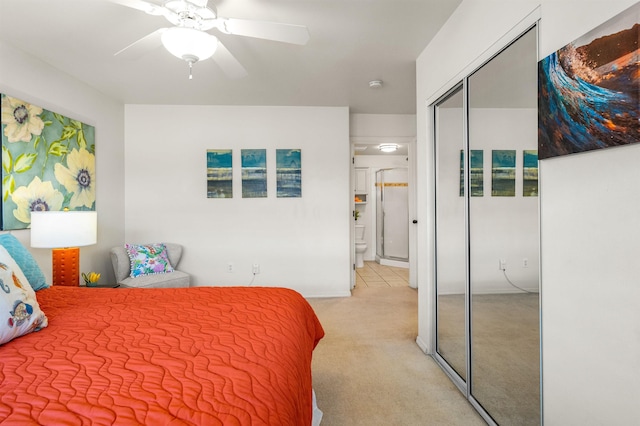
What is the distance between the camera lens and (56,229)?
2.40 metres

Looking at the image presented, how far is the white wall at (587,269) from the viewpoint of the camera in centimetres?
98

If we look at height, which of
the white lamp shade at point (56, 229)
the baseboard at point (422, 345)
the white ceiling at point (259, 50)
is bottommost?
the baseboard at point (422, 345)

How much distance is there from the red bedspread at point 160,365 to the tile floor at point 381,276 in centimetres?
355

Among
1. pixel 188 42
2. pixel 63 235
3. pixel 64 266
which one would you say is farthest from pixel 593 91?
pixel 64 266

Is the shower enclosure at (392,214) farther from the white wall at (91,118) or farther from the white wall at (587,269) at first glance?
the white wall at (587,269)

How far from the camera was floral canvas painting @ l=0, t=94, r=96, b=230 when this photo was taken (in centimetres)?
254

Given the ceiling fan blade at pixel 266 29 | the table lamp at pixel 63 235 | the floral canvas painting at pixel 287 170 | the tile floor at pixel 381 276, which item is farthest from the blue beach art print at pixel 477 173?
the tile floor at pixel 381 276

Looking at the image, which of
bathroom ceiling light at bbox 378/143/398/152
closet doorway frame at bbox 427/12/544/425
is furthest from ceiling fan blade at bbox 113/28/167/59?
bathroom ceiling light at bbox 378/143/398/152

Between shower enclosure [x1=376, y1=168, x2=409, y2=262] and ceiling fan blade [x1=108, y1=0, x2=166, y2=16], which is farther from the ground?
ceiling fan blade [x1=108, y1=0, x2=166, y2=16]

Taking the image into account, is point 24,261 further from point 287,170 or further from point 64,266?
point 287,170

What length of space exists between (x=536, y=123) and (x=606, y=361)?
0.93 m

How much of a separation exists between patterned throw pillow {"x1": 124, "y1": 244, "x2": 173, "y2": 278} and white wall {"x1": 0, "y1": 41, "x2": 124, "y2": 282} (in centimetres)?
Answer: 36

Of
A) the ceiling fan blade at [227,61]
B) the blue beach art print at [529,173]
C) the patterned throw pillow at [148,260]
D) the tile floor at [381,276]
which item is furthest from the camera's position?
the tile floor at [381,276]

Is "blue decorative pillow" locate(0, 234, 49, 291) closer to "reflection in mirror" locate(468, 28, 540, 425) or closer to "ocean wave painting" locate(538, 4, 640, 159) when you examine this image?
"reflection in mirror" locate(468, 28, 540, 425)
